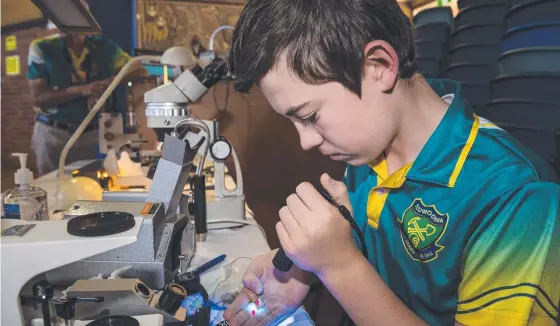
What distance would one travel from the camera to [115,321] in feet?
2.01

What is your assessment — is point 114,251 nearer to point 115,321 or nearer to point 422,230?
point 115,321

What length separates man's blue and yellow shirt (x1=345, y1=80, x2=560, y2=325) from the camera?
0.58 m

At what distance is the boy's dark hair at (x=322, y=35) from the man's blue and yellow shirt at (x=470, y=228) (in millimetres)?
202

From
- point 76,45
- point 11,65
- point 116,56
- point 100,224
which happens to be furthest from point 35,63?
point 100,224

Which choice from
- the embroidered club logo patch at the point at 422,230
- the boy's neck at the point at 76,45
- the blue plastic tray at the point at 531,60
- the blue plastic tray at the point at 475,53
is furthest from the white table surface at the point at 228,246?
the boy's neck at the point at 76,45

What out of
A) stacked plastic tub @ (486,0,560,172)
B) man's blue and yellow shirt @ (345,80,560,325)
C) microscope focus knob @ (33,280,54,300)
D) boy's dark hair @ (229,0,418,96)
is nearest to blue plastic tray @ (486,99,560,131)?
stacked plastic tub @ (486,0,560,172)

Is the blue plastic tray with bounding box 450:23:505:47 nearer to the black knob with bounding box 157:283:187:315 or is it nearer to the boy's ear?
the boy's ear

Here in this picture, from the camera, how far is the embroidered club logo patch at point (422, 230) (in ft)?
2.29

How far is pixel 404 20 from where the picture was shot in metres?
0.71

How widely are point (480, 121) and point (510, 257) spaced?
27 centimetres

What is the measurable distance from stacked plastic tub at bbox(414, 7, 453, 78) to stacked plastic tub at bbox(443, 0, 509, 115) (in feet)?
0.63

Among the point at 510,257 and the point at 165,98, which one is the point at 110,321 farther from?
the point at 165,98

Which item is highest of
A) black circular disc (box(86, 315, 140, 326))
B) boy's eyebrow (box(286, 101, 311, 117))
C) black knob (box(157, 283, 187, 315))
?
boy's eyebrow (box(286, 101, 311, 117))

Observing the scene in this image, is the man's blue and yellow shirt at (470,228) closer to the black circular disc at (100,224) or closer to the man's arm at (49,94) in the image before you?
the black circular disc at (100,224)
